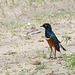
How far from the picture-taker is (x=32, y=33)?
10.2 m

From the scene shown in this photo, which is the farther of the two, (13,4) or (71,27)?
(13,4)

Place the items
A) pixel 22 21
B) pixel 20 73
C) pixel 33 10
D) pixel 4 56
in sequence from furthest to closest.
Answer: pixel 33 10
pixel 22 21
pixel 4 56
pixel 20 73

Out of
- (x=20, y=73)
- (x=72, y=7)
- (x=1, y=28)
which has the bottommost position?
(x=20, y=73)

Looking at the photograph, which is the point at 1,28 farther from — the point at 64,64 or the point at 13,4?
the point at 64,64

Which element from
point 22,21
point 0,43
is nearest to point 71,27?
point 22,21

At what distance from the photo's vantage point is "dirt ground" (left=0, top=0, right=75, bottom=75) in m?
6.62

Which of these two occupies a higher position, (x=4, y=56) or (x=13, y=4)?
(x=13, y=4)

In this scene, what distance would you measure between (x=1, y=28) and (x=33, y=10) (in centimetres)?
213

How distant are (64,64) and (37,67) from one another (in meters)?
0.70

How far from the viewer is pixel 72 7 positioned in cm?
1294

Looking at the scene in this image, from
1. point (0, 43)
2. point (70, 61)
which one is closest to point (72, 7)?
point (0, 43)

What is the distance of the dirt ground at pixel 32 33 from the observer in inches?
261

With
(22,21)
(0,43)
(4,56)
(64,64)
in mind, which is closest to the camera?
(64,64)

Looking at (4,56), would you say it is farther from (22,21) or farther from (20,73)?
(22,21)
